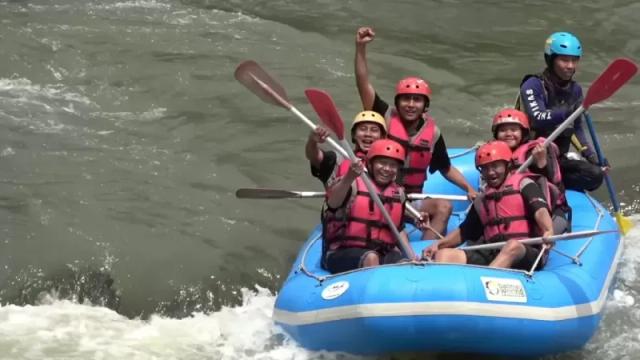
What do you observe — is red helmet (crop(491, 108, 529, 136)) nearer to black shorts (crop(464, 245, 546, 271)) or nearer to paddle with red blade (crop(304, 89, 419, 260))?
black shorts (crop(464, 245, 546, 271))

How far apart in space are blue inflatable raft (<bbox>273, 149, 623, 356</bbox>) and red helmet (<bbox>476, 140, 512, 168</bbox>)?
651mm

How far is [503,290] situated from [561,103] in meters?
2.07

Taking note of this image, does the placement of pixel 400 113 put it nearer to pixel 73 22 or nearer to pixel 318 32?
pixel 318 32

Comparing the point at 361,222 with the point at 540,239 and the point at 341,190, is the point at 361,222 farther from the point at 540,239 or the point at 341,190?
the point at 540,239

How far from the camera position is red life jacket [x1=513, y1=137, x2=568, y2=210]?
18.0 feet

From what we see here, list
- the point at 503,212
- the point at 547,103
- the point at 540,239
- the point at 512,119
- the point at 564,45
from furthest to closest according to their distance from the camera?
the point at 547,103 < the point at 564,45 < the point at 512,119 < the point at 503,212 < the point at 540,239

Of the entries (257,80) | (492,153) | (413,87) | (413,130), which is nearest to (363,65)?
(413,87)

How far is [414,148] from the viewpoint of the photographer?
5789mm

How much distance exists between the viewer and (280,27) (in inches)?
463

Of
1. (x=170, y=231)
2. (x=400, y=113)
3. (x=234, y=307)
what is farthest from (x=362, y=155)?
(x=170, y=231)

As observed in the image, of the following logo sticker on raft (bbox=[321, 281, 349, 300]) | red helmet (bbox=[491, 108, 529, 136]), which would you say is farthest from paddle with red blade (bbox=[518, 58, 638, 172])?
logo sticker on raft (bbox=[321, 281, 349, 300])

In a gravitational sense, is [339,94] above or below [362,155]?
below

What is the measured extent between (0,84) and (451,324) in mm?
6422

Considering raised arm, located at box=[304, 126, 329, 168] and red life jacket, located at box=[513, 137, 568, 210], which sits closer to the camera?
raised arm, located at box=[304, 126, 329, 168]
